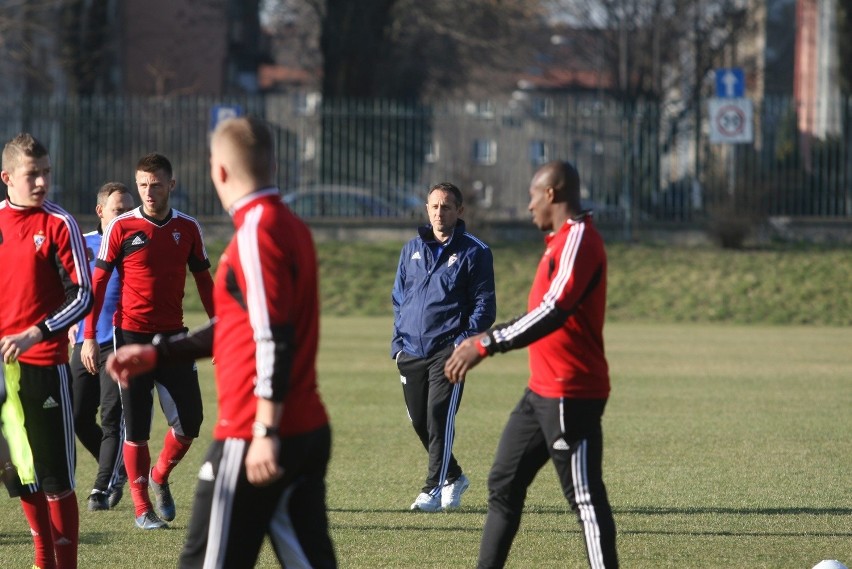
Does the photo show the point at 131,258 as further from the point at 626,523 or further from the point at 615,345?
the point at 615,345

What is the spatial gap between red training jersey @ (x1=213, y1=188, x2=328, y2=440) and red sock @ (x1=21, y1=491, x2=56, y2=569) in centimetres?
209

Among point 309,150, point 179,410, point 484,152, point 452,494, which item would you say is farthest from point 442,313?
point 309,150

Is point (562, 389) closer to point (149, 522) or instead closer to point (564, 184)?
point (564, 184)

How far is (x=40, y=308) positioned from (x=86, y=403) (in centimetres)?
299

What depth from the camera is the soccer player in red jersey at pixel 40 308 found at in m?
5.97

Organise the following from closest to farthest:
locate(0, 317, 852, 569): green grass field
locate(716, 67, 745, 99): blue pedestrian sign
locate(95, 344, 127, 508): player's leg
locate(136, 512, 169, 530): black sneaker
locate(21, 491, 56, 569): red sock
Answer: locate(21, 491, 56, 569): red sock, locate(0, 317, 852, 569): green grass field, locate(136, 512, 169, 530): black sneaker, locate(95, 344, 127, 508): player's leg, locate(716, 67, 745, 99): blue pedestrian sign

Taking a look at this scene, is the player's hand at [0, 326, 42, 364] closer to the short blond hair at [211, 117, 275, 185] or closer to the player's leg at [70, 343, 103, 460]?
the short blond hair at [211, 117, 275, 185]

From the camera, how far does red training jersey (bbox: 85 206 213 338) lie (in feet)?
26.2

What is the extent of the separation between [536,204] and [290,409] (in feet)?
6.05

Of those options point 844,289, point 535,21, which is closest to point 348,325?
point 844,289

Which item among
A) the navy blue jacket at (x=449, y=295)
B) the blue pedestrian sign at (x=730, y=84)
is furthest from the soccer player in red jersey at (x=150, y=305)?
A: the blue pedestrian sign at (x=730, y=84)

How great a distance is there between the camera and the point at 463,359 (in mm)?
5473

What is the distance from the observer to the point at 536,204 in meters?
5.70

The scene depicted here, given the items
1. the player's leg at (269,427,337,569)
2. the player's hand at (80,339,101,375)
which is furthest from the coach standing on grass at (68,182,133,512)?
the player's leg at (269,427,337,569)
